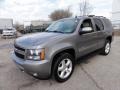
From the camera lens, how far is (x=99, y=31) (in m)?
4.64

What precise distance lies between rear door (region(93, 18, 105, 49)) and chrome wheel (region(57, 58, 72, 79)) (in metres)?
1.81

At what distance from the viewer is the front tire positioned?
120 inches

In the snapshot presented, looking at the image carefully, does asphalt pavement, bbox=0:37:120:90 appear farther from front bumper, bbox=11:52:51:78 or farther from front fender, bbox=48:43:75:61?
front fender, bbox=48:43:75:61

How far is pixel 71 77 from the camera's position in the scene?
3547 millimetres

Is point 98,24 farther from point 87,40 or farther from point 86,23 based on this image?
point 87,40

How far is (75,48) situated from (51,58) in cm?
101

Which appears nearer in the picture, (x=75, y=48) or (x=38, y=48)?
(x=38, y=48)

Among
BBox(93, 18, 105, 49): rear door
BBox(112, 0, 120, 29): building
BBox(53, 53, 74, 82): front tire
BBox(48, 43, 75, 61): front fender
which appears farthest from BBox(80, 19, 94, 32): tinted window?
BBox(112, 0, 120, 29): building

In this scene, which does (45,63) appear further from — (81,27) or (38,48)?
(81,27)

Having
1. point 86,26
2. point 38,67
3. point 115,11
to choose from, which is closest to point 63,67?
point 38,67

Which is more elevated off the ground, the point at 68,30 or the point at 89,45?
the point at 68,30

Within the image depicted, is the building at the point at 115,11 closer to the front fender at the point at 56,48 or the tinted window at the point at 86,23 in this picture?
the tinted window at the point at 86,23

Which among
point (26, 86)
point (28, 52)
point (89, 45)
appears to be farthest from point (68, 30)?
point (26, 86)

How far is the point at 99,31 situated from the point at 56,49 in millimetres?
2526
